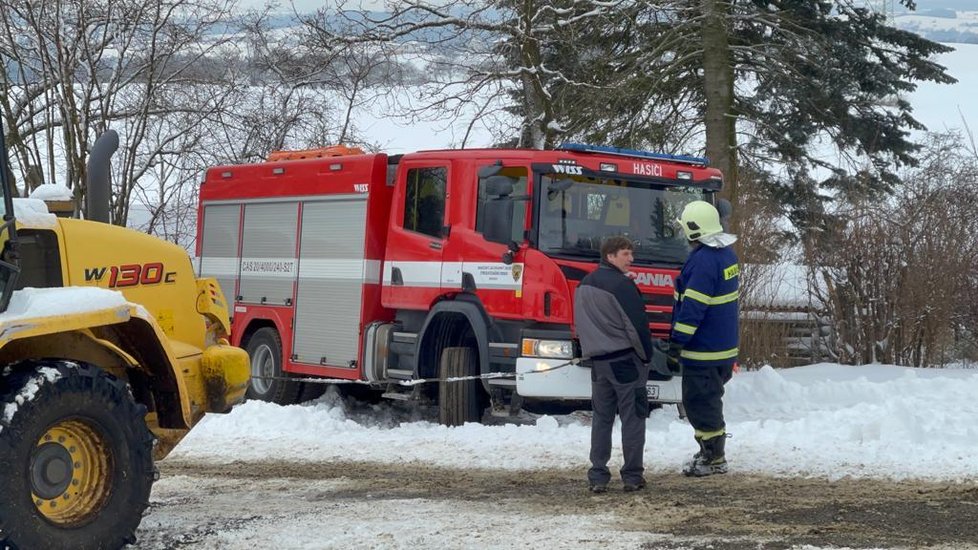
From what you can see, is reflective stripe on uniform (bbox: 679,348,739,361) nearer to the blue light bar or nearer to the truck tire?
the blue light bar

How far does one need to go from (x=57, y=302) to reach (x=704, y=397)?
16.2ft

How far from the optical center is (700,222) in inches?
372

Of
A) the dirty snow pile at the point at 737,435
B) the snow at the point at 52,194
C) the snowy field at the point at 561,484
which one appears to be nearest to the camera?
the snowy field at the point at 561,484

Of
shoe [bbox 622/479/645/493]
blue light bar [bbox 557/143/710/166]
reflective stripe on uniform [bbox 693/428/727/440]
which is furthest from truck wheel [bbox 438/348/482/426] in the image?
shoe [bbox 622/479/645/493]

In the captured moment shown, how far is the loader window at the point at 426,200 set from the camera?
12.6m

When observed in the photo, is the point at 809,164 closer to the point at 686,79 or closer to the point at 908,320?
the point at 686,79

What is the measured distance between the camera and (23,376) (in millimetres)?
6148

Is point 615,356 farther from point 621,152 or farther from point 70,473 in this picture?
point 70,473

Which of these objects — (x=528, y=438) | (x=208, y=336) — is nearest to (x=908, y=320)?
(x=528, y=438)

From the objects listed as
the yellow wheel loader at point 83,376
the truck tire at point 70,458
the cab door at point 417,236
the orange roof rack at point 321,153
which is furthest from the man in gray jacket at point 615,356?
the orange roof rack at point 321,153

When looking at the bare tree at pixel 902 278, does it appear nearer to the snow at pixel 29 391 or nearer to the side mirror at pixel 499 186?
the side mirror at pixel 499 186

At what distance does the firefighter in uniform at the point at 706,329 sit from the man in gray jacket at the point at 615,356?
17.6 inches

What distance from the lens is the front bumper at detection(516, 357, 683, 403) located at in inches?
444

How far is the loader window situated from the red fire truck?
2cm
